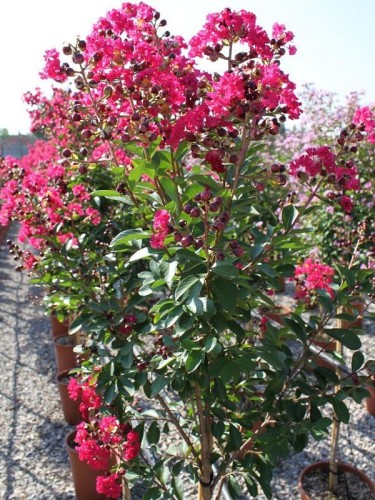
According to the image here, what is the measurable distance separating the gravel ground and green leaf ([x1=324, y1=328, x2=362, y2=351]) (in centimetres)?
114

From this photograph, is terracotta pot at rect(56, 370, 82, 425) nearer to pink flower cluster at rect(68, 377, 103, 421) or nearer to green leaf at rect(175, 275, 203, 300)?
pink flower cluster at rect(68, 377, 103, 421)

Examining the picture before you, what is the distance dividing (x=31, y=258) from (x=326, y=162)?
1.40 metres

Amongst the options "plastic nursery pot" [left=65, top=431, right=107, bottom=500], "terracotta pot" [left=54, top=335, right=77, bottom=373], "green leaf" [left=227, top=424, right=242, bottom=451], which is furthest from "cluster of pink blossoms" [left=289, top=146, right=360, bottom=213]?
"terracotta pot" [left=54, top=335, right=77, bottom=373]

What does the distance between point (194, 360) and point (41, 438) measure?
7.13 feet

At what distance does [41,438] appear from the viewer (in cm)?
303

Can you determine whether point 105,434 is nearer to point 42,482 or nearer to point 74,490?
point 74,490

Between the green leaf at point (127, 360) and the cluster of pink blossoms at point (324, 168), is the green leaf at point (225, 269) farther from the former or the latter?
the green leaf at point (127, 360)

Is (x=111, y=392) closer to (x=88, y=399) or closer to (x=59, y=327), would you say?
(x=88, y=399)

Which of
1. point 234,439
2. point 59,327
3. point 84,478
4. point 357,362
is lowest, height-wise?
point 59,327

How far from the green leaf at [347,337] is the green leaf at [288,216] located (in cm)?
36

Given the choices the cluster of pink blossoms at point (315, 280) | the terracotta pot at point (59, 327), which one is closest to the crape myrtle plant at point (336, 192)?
the cluster of pink blossoms at point (315, 280)

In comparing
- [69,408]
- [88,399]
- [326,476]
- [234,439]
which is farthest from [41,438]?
[234,439]

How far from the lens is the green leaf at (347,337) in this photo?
1.44 m

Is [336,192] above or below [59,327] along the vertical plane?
above
